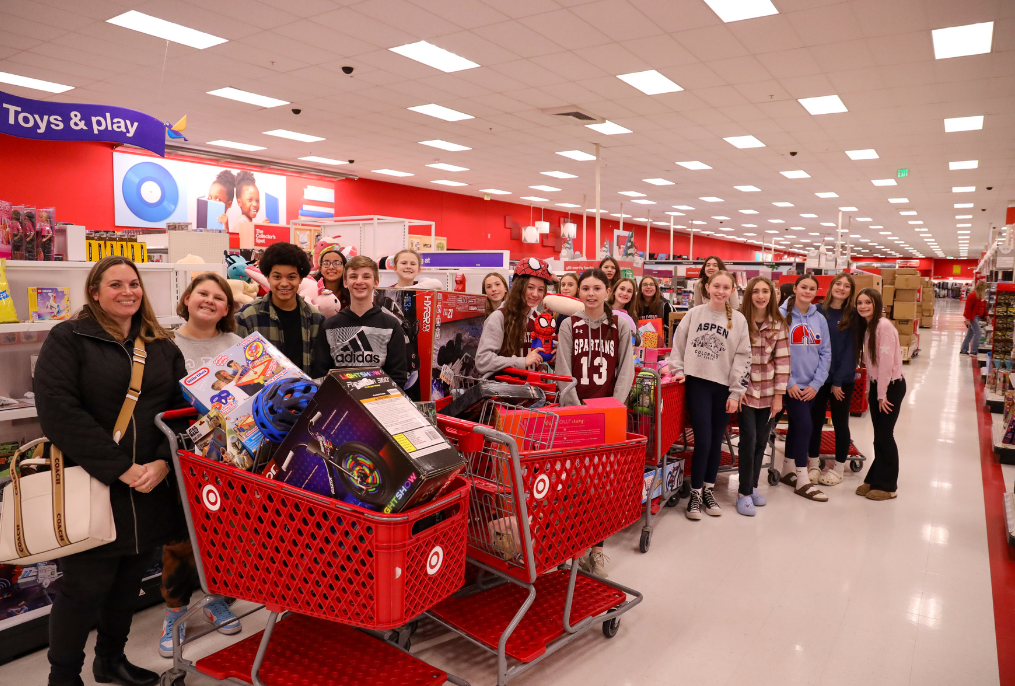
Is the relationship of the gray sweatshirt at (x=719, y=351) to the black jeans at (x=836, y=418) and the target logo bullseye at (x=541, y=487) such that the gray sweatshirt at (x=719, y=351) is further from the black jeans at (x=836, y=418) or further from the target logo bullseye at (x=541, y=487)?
the target logo bullseye at (x=541, y=487)

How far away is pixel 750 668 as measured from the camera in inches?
96.3

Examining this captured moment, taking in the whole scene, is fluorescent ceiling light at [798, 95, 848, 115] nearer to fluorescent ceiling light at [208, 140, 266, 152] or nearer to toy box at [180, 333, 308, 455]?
toy box at [180, 333, 308, 455]

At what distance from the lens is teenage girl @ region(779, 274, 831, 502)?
4445 millimetres

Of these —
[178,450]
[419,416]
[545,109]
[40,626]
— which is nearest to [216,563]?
[178,450]

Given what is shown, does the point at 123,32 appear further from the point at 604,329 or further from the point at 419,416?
the point at 419,416

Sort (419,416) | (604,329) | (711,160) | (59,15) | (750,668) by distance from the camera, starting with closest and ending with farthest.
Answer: (419,416) → (750,668) → (604,329) → (59,15) → (711,160)

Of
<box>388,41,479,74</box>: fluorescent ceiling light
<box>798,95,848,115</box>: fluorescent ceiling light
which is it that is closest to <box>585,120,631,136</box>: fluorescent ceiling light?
<box>798,95,848,115</box>: fluorescent ceiling light

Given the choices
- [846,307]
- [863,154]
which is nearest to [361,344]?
[846,307]

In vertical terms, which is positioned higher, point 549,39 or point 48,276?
point 549,39

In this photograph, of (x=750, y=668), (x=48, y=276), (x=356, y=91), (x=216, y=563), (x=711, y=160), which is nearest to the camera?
(x=216, y=563)

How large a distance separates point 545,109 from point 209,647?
7696 millimetres

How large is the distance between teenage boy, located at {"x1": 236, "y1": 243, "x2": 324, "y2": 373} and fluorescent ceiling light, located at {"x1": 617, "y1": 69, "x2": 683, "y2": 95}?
17.6ft

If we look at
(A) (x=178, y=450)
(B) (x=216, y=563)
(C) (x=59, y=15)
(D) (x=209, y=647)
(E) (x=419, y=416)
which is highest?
(C) (x=59, y=15)

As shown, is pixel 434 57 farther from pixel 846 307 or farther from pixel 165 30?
pixel 846 307
